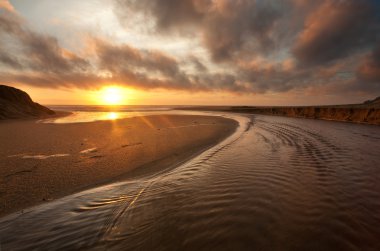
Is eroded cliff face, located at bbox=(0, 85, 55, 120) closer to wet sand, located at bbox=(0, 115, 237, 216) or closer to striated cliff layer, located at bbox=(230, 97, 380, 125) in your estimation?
wet sand, located at bbox=(0, 115, 237, 216)

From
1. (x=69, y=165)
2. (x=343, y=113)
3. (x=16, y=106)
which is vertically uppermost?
(x=16, y=106)

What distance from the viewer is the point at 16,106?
92.9 feet

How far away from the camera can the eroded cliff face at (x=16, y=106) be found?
83.4ft

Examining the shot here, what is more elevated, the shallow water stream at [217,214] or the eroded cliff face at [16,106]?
the eroded cliff face at [16,106]

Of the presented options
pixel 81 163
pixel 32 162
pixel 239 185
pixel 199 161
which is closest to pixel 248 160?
pixel 199 161

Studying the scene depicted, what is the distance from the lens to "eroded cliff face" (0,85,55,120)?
2541 cm

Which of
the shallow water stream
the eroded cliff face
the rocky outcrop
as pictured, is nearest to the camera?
the shallow water stream

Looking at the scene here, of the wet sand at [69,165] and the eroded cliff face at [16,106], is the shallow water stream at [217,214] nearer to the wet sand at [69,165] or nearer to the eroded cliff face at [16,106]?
the wet sand at [69,165]

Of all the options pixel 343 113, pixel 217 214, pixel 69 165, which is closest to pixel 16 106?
pixel 69 165

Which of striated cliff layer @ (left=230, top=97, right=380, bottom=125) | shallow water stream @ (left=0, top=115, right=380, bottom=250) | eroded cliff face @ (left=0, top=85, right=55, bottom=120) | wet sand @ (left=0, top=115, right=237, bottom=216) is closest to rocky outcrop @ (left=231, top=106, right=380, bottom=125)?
striated cliff layer @ (left=230, top=97, right=380, bottom=125)

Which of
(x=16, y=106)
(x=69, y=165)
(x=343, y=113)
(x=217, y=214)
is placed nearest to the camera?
(x=217, y=214)

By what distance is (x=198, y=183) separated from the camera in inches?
199

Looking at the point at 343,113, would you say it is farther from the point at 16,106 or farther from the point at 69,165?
the point at 16,106

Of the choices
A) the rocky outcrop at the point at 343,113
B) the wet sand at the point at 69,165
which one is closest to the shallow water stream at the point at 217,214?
the wet sand at the point at 69,165
